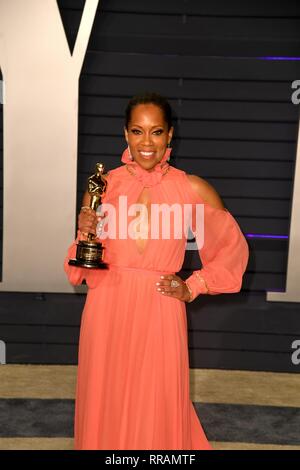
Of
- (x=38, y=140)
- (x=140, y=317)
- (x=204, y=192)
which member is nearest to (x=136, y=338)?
(x=140, y=317)

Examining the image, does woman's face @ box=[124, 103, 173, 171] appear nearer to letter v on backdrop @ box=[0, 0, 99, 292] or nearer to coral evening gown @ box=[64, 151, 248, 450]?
coral evening gown @ box=[64, 151, 248, 450]

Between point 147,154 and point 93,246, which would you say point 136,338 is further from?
point 147,154

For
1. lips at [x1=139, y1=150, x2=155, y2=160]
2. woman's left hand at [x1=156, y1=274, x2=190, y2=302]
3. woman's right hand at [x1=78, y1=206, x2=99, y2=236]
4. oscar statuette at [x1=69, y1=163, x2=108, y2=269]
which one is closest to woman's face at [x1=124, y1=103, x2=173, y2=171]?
lips at [x1=139, y1=150, x2=155, y2=160]

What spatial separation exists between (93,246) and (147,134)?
1.61 ft

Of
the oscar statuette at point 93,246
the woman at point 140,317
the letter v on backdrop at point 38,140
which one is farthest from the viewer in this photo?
the letter v on backdrop at point 38,140

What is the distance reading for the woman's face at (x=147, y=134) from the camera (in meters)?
2.36

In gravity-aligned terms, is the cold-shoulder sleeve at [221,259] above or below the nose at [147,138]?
below

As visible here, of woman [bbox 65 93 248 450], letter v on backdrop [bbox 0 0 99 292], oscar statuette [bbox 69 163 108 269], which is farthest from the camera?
letter v on backdrop [bbox 0 0 99 292]

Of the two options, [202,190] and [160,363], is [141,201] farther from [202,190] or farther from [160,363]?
[160,363]

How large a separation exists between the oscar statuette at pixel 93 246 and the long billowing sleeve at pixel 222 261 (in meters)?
0.41

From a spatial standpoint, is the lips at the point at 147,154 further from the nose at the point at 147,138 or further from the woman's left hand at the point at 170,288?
the woman's left hand at the point at 170,288

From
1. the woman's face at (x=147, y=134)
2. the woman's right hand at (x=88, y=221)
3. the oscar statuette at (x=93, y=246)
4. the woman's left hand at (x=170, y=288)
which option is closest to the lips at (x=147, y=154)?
the woman's face at (x=147, y=134)

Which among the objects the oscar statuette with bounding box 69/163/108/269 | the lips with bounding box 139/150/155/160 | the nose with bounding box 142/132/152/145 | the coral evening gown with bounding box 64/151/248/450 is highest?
the nose with bounding box 142/132/152/145

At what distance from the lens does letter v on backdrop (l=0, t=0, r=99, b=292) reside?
432 centimetres
